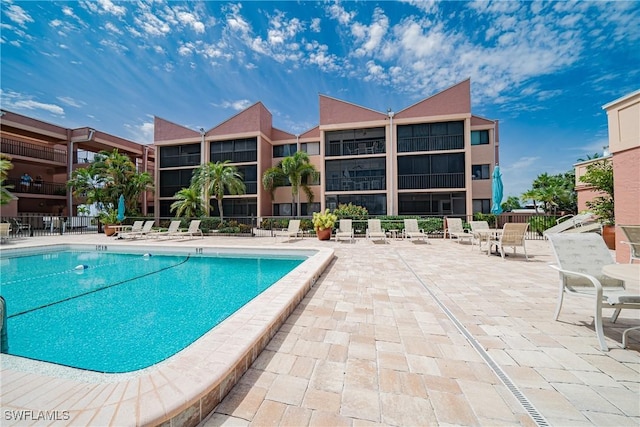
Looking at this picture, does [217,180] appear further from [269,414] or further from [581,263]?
[581,263]

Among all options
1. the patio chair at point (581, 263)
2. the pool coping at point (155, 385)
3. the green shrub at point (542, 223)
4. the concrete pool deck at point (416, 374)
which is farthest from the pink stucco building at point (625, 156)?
the pool coping at point (155, 385)

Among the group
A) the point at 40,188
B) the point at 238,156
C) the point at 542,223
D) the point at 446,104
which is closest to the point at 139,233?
the point at 238,156

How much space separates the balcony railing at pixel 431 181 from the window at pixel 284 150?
1018cm

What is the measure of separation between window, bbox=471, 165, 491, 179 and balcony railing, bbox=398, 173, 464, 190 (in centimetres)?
227

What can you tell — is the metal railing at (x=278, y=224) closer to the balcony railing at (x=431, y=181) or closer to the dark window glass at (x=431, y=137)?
the balcony railing at (x=431, y=181)

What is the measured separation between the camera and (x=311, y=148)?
22688 millimetres

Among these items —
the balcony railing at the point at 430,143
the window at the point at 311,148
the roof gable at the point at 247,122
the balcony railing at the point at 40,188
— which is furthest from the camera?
the window at the point at 311,148

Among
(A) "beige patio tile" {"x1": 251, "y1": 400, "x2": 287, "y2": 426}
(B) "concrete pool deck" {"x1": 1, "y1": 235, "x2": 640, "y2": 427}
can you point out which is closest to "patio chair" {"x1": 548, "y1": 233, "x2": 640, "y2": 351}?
(B) "concrete pool deck" {"x1": 1, "y1": 235, "x2": 640, "y2": 427}

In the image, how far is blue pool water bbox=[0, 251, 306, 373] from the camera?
3.22 meters

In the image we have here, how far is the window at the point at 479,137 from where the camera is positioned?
19.0m

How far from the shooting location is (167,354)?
314cm

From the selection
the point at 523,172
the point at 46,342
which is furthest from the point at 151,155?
the point at 523,172

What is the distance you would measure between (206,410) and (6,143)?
3195cm

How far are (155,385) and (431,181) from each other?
757 inches
